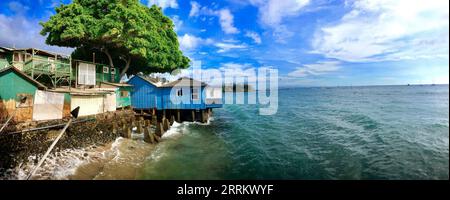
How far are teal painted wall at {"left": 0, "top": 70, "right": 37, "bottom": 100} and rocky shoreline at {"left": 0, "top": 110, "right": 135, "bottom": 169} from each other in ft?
7.30

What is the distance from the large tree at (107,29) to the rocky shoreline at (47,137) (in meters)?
8.54

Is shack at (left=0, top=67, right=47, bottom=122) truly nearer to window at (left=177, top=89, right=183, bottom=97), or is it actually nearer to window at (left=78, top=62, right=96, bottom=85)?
window at (left=78, top=62, right=96, bottom=85)

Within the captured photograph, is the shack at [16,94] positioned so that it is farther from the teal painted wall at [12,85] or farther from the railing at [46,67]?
the railing at [46,67]

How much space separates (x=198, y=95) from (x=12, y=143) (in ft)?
52.2

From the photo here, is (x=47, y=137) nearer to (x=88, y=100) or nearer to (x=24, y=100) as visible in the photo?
(x=24, y=100)

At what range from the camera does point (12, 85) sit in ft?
44.3

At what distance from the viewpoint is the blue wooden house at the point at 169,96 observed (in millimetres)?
24703

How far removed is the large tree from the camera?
2105cm

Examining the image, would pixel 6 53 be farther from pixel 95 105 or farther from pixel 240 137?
pixel 240 137

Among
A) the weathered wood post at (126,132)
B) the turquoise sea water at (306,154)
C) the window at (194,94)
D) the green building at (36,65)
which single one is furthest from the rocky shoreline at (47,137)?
the window at (194,94)

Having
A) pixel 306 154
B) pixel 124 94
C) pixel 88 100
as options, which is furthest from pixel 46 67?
pixel 306 154

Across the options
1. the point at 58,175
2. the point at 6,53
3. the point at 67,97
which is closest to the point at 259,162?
the point at 58,175

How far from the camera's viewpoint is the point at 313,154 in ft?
47.8

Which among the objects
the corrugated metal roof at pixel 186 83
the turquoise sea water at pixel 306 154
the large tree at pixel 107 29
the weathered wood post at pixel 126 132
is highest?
the large tree at pixel 107 29
